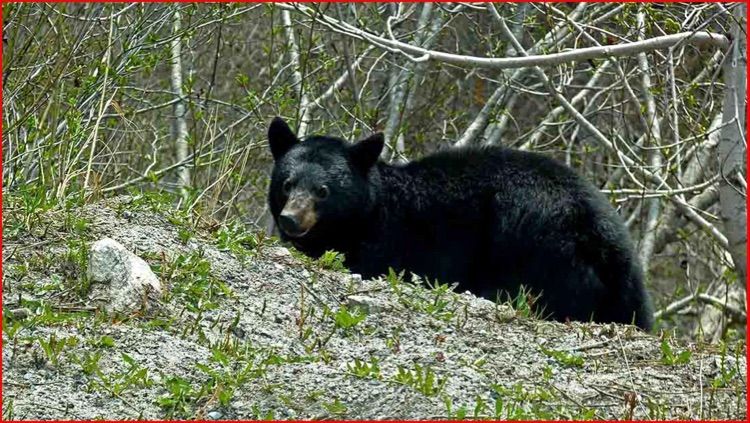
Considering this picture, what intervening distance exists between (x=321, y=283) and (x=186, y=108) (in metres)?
7.32

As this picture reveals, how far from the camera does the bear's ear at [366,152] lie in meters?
9.95

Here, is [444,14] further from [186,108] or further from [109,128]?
[109,128]

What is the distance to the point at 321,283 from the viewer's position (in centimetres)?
681

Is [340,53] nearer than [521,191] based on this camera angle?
No

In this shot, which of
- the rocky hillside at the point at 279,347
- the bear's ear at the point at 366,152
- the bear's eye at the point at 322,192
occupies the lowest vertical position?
the rocky hillside at the point at 279,347

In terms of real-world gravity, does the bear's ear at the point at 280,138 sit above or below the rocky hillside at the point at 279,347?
above

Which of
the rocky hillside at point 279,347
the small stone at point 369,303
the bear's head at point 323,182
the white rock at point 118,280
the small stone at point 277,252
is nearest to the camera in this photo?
the rocky hillside at point 279,347

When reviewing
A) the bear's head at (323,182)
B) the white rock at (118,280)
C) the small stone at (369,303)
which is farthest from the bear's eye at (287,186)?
the white rock at (118,280)

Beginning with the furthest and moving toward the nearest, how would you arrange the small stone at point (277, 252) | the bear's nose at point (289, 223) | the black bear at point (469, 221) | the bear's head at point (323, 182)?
1. the bear's head at point (323, 182)
2. the bear's nose at point (289, 223)
3. the black bear at point (469, 221)
4. the small stone at point (277, 252)

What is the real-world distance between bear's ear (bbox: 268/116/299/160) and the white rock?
3.73 m

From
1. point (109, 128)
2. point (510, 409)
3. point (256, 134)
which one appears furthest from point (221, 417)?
point (256, 134)

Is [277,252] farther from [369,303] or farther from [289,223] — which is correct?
[289,223]

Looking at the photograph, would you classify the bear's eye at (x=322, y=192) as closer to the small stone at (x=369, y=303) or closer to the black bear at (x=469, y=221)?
the black bear at (x=469, y=221)

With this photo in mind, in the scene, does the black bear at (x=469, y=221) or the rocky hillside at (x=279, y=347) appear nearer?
the rocky hillside at (x=279, y=347)
